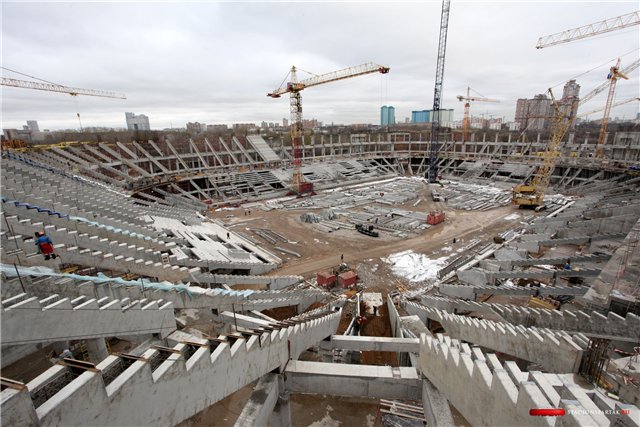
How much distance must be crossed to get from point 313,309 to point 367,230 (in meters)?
12.4

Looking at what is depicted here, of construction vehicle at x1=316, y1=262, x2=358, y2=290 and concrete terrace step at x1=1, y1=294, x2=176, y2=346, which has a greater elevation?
concrete terrace step at x1=1, y1=294, x2=176, y2=346

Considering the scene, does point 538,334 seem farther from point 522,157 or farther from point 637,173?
point 522,157

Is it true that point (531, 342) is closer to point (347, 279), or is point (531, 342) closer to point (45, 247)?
point (347, 279)

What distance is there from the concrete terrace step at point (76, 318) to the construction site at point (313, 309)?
0.03 meters

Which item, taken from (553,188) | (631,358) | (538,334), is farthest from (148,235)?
(553,188)

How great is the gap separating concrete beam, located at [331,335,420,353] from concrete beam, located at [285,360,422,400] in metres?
1.59

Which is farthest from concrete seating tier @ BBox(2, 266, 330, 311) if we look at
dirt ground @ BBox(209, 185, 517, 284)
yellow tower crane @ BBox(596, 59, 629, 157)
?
yellow tower crane @ BBox(596, 59, 629, 157)

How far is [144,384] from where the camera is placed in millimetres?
3469

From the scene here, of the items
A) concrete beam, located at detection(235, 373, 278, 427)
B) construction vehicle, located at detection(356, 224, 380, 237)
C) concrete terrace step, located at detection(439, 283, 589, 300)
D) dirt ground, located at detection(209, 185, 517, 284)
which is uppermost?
concrete beam, located at detection(235, 373, 278, 427)

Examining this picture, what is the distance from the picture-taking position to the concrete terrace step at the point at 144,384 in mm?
2648

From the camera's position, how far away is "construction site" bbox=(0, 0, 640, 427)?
12.5ft

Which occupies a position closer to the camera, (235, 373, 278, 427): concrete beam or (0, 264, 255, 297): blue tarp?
(235, 373, 278, 427): concrete beam

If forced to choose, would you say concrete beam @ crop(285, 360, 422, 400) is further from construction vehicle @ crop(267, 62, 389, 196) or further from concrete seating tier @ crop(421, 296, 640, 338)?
construction vehicle @ crop(267, 62, 389, 196)

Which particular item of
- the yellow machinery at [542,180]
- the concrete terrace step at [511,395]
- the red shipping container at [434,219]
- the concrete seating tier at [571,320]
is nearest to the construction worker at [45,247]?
the concrete terrace step at [511,395]
